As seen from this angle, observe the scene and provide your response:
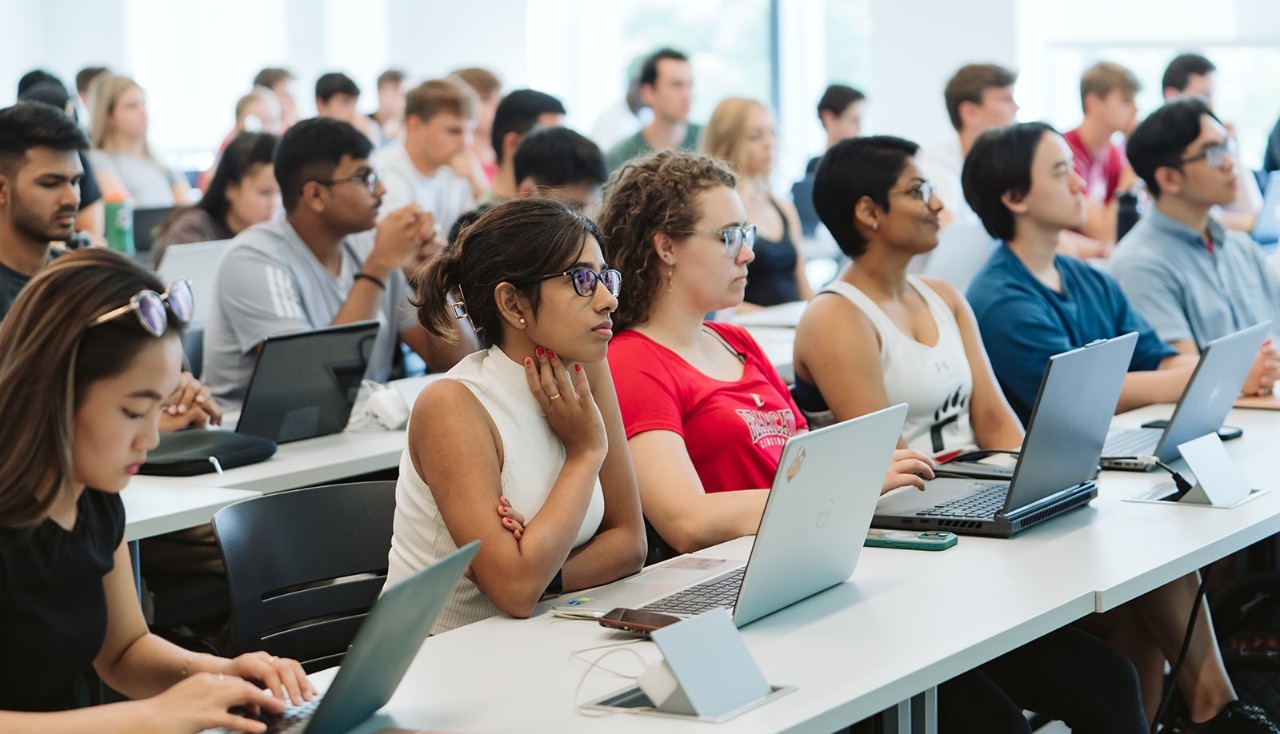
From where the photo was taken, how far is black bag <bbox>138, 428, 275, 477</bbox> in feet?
9.07

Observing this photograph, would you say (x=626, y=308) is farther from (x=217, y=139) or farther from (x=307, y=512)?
(x=217, y=139)

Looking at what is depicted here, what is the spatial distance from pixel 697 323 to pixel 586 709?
113 cm

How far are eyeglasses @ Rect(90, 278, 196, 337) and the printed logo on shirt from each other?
1.09m

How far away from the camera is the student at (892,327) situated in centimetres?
276

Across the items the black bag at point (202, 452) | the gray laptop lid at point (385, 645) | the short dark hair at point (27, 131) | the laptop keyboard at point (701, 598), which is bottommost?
the black bag at point (202, 452)

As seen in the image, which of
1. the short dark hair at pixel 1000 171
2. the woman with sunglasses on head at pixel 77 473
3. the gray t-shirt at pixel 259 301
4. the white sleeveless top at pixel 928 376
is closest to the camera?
the woman with sunglasses on head at pixel 77 473

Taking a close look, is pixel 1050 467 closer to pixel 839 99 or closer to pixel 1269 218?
pixel 1269 218

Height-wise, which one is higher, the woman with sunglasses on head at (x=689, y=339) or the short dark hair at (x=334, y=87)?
the short dark hair at (x=334, y=87)

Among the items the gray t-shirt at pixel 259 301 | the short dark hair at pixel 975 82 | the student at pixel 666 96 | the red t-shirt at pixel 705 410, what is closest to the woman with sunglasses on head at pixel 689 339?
the red t-shirt at pixel 705 410

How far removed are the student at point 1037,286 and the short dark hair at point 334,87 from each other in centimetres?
562

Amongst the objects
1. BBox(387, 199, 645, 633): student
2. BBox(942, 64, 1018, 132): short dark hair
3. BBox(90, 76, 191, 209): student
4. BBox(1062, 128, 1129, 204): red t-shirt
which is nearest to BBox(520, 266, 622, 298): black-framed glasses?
BBox(387, 199, 645, 633): student

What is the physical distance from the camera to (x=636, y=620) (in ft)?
5.61

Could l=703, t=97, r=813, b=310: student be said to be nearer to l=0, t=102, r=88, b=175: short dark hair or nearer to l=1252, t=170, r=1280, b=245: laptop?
l=1252, t=170, r=1280, b=245: laptop

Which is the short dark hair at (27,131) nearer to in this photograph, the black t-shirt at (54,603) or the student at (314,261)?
the student at (314,261)
